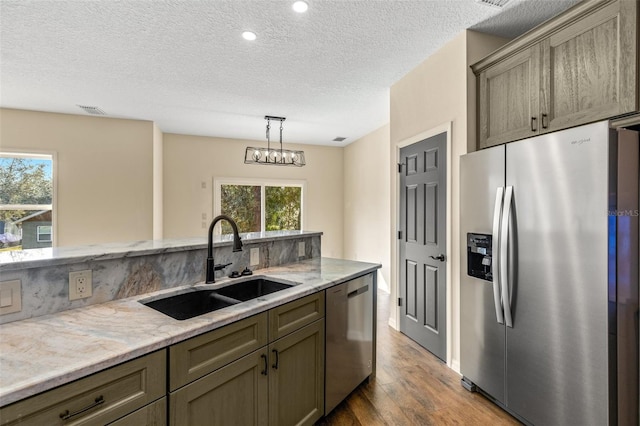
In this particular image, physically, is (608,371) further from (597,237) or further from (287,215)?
(287,215)

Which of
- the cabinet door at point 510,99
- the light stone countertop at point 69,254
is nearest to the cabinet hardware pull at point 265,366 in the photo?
the light stone countertop at point 69,254

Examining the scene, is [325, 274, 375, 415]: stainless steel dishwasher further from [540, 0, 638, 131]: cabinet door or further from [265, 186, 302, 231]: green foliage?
[265, 186, 302, 231]: green foliage

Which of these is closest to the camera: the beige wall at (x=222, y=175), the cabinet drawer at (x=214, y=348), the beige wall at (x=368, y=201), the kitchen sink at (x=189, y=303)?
the cabinet drawer at (x=214, y=348)

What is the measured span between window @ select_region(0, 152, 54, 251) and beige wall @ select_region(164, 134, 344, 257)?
1.65 meters

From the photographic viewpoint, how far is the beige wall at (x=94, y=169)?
169 inches

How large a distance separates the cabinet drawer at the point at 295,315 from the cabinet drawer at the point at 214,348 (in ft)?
0.19

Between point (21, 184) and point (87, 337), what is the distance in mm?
4683

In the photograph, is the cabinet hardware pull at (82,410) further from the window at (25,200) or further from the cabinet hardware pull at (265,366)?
the window at (25,200)

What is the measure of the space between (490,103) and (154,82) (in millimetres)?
3354

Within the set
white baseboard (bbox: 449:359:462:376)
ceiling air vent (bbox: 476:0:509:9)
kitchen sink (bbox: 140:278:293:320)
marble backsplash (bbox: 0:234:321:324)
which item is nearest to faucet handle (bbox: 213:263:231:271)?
marble backsplash (bbox: 0:234:321:324)

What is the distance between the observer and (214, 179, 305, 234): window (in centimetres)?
611

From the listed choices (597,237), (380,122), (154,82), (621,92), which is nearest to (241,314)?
(597,237)

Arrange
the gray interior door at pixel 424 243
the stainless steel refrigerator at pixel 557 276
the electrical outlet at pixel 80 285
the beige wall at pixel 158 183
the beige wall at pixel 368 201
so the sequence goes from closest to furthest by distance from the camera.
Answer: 1. the electrical outlet at pixel 80 285
2. the stainless steel refrigerator at pixel 557 276
3. the gray interior door at pixel 424 243
4. the beige wall at pixel 158 183
5. the beige wall at pixel 368 201

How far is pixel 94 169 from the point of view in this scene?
15.0 feet
